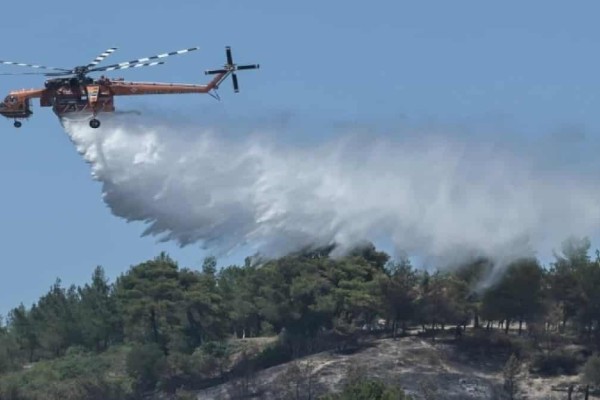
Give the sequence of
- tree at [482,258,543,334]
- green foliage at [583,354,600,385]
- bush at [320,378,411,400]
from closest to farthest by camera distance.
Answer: bush at [320,378,411,400]
green foliage at [583,354,600,385]
tree at [482,258,543,334]

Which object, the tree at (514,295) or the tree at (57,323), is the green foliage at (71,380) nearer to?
the tree at (57,323)

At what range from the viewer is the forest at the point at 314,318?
341ft

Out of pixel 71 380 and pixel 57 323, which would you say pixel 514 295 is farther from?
pixel 57 323

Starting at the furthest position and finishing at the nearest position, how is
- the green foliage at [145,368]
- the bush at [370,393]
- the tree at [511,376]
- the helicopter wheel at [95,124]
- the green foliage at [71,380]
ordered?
the green foliage at [145,368]
the green foliage at [71,380]
the tree at [511,376]
the bush at [370,393]
the helicopter wheel at [95,124]

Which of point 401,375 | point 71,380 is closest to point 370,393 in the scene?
point 401,375

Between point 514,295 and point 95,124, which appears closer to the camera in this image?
point 95,124

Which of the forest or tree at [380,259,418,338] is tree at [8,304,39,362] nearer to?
the forest

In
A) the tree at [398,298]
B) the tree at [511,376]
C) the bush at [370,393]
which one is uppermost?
the tree at [398,298]

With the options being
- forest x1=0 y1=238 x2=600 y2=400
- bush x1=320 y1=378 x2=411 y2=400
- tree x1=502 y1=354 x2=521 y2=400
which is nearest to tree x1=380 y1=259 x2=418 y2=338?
forest x1=0 y1=238 x2=600 y2=400

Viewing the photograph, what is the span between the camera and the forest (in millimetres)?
103938

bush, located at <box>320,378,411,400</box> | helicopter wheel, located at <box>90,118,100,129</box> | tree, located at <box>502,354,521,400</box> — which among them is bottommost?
bush, located at <box>320,378,411,400</box>

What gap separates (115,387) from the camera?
10856 cm

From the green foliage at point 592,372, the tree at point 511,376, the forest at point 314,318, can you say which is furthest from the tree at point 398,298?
the green foliage at point 592,372

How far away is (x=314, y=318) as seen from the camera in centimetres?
10869
